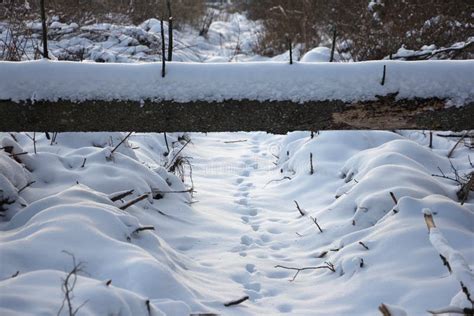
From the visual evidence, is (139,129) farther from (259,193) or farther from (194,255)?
(259,193)

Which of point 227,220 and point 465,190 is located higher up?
point 465,190

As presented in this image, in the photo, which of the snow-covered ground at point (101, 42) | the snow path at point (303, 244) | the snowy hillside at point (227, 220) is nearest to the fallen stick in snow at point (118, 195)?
the snowy hillside at point (227, 220)

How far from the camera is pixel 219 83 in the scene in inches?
91.6

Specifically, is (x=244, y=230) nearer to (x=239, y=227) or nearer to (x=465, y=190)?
(x=239, y=227)

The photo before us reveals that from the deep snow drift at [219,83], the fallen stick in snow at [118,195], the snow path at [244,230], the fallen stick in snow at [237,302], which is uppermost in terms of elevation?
the deep snow drift at [219,83]

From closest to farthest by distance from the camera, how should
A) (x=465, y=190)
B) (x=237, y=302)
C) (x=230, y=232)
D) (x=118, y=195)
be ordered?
(x=237, y=302)
(x=118, y=195)
(x=465, y=190)
(x=230, y=232)

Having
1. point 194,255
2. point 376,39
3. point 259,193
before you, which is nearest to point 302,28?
point 376,39

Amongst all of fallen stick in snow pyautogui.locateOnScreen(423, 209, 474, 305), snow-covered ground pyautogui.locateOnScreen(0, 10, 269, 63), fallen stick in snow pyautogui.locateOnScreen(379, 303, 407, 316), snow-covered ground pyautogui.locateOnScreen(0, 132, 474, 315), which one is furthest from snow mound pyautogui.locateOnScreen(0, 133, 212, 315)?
snow-covered ground pyautogui.locateOnScreen(0, 10, 269, 63)

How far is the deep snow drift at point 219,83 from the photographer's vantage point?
2299 mm

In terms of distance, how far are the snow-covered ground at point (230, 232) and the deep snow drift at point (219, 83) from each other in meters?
0.67

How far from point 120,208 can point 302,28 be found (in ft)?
30.1

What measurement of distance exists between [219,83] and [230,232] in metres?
1.44

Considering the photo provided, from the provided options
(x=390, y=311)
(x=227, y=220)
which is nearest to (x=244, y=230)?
(x=227, y=220)

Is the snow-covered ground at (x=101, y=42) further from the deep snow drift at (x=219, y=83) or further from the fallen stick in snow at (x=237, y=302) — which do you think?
the fallen stick in snow at (x=237, y=302)
